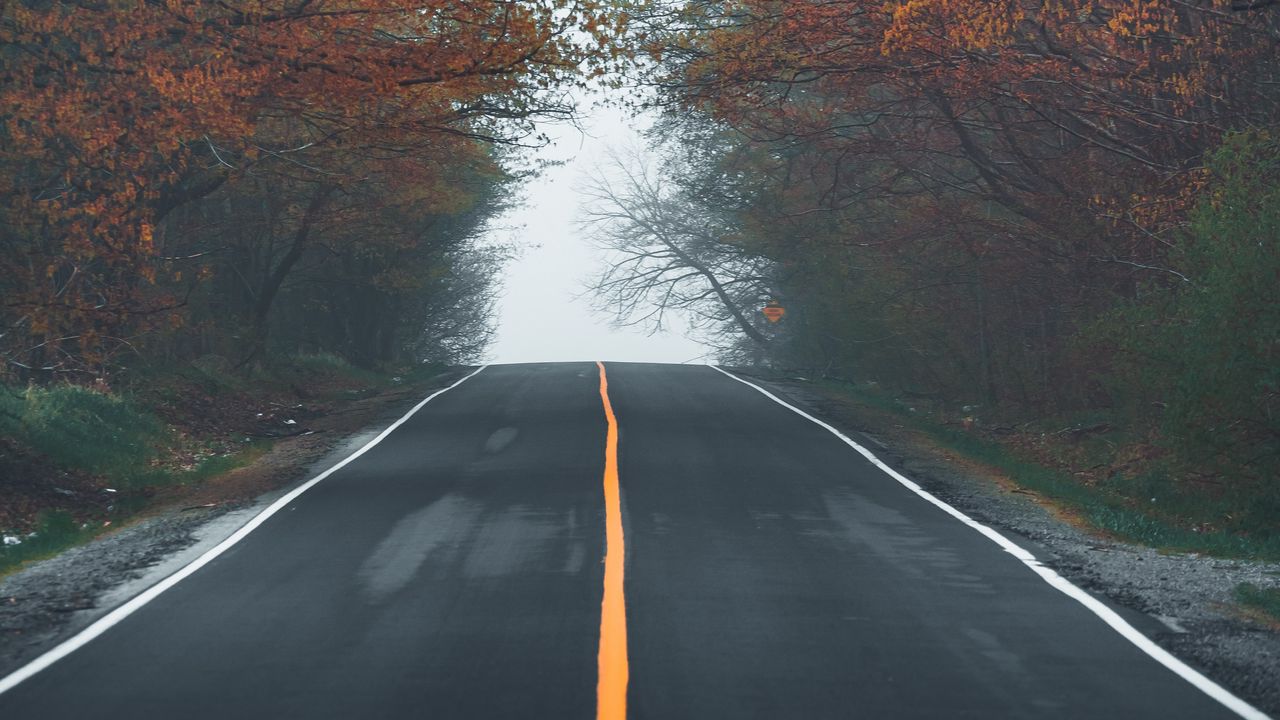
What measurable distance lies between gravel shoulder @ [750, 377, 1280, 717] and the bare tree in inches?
1308

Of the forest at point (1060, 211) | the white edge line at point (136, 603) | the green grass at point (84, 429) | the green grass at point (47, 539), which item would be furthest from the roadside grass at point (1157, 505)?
the green grass at point (84, 429)

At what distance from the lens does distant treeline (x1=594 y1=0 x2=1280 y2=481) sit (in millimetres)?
14031

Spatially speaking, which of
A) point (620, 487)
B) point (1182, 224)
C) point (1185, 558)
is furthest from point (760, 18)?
point (1185, 558)

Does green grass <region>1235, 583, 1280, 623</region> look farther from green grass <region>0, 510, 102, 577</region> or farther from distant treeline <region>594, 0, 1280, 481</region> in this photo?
green grass <region>0, 510, 102, 577</region>

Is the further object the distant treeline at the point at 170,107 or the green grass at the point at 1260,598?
the distant treeline at the point at 170,107

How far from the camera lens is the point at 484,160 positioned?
1168 inches

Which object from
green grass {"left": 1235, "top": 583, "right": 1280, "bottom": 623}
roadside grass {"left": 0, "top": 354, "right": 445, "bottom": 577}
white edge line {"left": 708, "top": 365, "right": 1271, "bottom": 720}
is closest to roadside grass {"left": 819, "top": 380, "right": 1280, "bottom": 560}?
white edge line {"left": 708, "top": 365, "right": 1271, "bottom": 720}

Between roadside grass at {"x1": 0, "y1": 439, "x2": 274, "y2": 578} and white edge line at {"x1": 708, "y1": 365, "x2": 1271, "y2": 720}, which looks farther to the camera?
roadside grass at {"x1": 0, "y1": 439, "x2": 274, "y2": 578}

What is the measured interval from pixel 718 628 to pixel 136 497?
909 cm

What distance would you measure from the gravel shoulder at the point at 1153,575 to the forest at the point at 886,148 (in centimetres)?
221

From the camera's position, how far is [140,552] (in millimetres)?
11328

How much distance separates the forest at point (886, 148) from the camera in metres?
14.9

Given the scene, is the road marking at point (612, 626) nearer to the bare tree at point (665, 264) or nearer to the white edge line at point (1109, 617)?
the white edge line at point (1109, 617)

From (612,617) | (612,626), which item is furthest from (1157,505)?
(612,626)
